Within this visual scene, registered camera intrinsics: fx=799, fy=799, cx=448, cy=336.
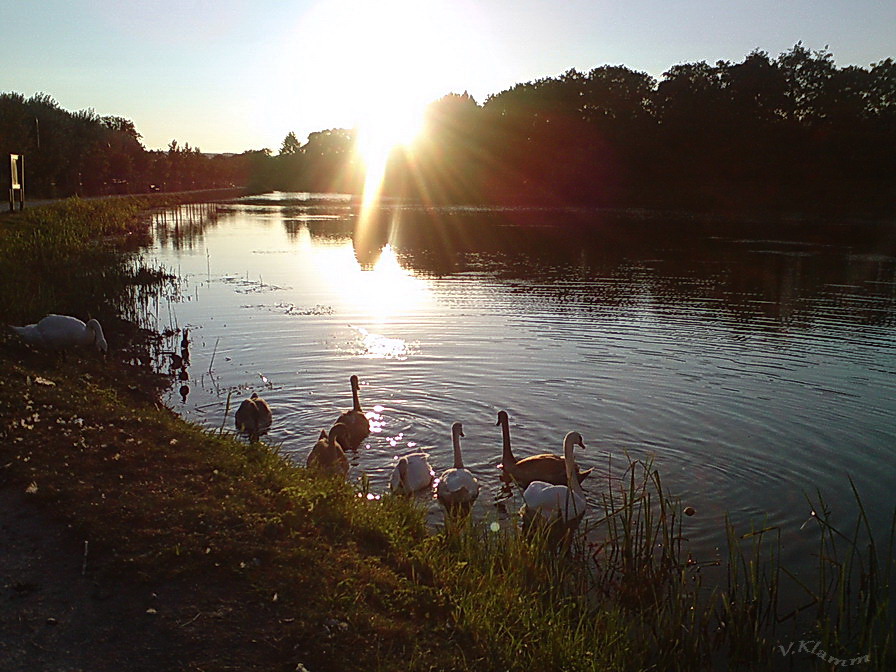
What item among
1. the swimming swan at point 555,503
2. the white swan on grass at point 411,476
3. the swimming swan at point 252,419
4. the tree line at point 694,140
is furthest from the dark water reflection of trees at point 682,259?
the tree line at point 694,140

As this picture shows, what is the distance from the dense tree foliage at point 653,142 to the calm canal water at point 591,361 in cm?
4272

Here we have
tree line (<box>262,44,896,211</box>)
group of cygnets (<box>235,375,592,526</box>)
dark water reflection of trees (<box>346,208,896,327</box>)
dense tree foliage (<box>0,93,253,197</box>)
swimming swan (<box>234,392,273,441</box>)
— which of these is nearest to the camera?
group of cygnets (<box>235,375,592,526</box>)

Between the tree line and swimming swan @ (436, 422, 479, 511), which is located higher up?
the tree line

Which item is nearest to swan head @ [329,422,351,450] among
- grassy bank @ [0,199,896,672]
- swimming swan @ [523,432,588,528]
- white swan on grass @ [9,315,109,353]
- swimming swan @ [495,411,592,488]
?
grassy bank @ [0,199,896,672]

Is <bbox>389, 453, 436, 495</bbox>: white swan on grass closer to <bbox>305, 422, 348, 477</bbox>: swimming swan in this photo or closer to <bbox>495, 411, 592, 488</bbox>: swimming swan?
<bbox>305, 422, 348, 477</bbox>: swimming swan

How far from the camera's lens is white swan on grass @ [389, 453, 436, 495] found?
34.2 feet

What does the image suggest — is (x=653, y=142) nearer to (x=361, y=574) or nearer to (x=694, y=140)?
(x=694, y=140)

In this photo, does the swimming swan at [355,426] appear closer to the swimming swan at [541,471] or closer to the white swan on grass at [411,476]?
the white swan on grass at [411,476]

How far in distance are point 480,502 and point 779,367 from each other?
10.2 meters

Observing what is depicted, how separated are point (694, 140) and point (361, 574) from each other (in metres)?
99.5

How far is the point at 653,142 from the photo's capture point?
328 feet

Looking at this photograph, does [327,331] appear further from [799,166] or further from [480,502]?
[799,166]

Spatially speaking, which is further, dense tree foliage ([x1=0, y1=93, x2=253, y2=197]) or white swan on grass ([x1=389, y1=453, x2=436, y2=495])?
dense tree foliage ([x1=0, y1=93, x2=253, y2=197])

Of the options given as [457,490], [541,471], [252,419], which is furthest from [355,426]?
[541,471]
